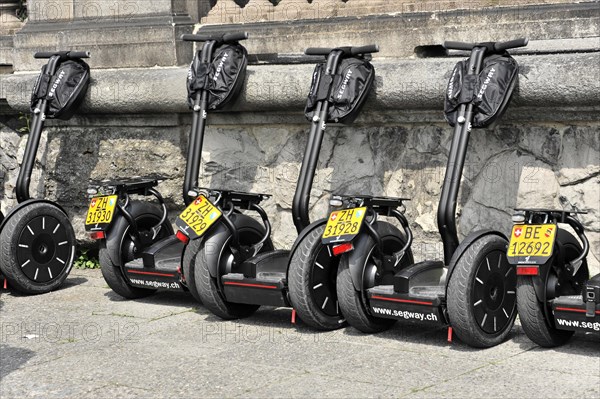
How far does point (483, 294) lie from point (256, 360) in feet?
Answer: 3.77

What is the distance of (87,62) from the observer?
8633 mm

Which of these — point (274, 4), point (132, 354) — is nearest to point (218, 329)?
point (132, 354)

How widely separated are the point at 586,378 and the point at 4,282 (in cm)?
404

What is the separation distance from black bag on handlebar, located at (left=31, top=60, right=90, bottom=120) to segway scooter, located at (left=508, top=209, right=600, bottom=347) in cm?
344

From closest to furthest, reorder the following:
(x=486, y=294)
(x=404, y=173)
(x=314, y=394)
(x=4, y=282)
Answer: (x=314, y=394), (x=486, y=294), (x=404, y=173), (x=4, y=282)

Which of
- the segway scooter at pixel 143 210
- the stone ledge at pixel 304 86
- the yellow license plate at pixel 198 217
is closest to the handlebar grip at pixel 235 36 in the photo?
the segway scooter at pixel 143 210

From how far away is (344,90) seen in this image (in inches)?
266

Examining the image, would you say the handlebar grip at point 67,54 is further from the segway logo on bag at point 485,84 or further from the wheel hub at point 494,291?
the wheel hub at point 494,291

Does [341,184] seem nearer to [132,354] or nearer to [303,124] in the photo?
[303,124]

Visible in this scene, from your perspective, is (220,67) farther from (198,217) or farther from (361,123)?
(198,217)

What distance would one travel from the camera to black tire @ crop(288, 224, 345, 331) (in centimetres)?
629

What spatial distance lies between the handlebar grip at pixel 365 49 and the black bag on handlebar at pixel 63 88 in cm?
216

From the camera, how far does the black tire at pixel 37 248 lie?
7.53 metres

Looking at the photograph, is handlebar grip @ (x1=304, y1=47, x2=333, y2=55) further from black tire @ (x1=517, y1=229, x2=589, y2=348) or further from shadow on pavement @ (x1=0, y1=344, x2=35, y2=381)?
shadow on pavement @ (x1=0, y1=344, x2=35, y2=381)
